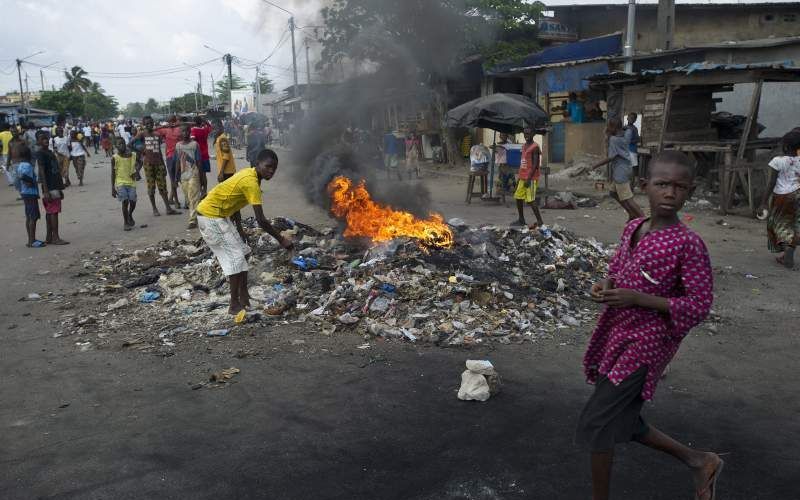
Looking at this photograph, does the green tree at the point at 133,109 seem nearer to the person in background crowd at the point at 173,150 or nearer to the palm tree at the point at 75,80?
the palm tree at the point at 75,80

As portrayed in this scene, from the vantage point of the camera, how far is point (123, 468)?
355 cm

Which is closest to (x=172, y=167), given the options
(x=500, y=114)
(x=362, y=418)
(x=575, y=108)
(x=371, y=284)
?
(x=500, y=114)

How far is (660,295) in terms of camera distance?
104 inches

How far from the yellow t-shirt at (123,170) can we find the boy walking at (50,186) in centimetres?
103

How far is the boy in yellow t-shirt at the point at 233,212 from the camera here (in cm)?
596

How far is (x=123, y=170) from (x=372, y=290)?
6724mm

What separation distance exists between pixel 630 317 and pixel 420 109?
67.3ft

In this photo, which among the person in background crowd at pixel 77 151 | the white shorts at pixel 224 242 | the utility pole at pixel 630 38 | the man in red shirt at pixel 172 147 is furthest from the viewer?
the person in background crowd at pixel 77 151

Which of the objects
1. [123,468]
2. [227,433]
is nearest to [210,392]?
[227,433]

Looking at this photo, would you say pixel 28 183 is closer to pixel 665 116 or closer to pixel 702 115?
pixel 665 116

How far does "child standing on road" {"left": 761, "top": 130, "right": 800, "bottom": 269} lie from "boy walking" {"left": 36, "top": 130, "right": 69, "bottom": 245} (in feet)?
33.2

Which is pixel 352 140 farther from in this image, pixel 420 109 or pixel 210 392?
pixel 420 109

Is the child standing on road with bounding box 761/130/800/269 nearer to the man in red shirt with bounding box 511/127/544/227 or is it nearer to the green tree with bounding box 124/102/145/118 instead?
the man in red shirt with bounding box 511/127/544/227

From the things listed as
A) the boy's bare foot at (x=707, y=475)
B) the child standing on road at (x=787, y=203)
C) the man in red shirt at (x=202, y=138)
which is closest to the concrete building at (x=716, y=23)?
the child standing on road at (x=787, y=203)
